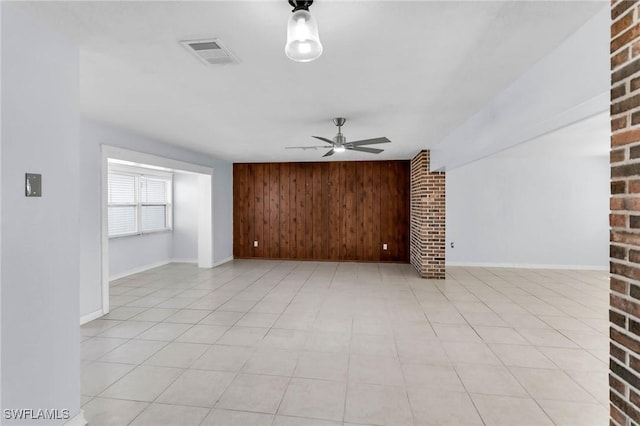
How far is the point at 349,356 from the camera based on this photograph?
283 cm

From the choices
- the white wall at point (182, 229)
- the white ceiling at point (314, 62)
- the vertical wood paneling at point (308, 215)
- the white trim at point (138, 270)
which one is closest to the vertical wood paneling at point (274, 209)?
the vertical wood paneling at point (308, 215)

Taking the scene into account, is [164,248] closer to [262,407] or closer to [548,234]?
[262,407]

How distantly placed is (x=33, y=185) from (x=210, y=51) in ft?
4.16

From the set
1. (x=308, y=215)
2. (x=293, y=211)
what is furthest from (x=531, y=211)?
(x=293, y=211)

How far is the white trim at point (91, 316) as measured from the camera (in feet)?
11.9

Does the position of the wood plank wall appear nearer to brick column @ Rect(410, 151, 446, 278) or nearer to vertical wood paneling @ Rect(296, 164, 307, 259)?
vertical wood paneling @ Rect(296, 164, 307, 259)

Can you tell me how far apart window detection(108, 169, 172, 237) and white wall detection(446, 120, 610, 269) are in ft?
21.4

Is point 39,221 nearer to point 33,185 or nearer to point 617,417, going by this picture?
point 33,185

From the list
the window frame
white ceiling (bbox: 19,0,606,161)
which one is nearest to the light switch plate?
white ceiling (bbox: 19,0,606,161)

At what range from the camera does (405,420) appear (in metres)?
2.00

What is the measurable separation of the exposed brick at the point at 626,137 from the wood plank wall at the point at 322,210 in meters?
6.00

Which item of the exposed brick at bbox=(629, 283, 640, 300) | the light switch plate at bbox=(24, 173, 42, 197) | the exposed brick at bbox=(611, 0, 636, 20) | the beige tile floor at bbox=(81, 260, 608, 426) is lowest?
the beige tile floor at bbox=(81, 260, 608, 426)

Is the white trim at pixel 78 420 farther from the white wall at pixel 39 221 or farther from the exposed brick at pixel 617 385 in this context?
the exposed brick at pixel 617 385

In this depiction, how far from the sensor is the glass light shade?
1332mm
